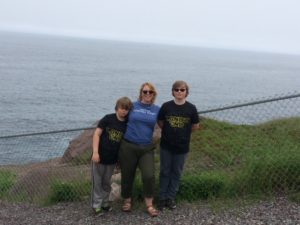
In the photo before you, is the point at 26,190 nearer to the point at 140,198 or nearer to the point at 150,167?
the point at 140,198

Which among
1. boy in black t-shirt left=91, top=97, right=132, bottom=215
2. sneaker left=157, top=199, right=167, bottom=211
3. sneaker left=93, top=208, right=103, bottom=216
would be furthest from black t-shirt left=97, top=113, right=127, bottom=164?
sneaker left=157, top=199, right=167, bottom=211

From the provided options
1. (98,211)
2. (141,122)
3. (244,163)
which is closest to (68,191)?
(98,211)

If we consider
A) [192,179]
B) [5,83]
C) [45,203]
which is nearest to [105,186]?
[192,179]

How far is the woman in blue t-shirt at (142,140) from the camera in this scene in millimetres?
6302

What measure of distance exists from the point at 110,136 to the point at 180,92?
1.18m

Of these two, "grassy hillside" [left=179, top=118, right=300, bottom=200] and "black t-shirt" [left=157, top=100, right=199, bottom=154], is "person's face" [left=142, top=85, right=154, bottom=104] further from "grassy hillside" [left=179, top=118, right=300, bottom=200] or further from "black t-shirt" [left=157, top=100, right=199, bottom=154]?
"grassy hillside" [left=179, top=118, right=300, bottom=200]

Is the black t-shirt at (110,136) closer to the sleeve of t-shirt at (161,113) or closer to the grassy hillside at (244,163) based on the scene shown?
the sleeve of t-shirt at (161,113)

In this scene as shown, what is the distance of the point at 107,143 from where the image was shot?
658cm

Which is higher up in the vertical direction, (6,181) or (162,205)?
(162,205)

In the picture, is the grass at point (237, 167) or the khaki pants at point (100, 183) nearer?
the khaki pants at point (100, 183)

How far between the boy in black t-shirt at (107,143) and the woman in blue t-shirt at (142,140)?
130 millimetres

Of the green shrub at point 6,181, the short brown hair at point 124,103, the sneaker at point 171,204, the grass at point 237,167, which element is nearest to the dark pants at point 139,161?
the sneaker at point 171,204

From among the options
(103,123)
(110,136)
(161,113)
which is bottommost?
(110,136)

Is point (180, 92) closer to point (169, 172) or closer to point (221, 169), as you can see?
point (169, 172)
